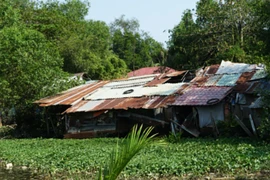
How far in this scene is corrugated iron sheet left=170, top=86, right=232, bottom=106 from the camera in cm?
1725

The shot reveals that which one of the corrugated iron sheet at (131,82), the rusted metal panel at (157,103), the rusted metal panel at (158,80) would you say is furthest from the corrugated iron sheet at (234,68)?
the corrugated iron sheet at (131,82)

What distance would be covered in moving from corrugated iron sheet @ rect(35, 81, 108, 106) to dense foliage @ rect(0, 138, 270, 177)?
517 centimetres

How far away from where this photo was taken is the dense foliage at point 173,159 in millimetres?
10156

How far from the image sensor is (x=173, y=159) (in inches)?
447

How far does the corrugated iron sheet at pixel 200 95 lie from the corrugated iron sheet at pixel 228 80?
474 millimetres

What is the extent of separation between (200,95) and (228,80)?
5.85ft

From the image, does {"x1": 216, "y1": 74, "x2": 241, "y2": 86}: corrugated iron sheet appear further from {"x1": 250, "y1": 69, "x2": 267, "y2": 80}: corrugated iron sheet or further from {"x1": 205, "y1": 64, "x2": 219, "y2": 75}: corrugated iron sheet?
{"x1": 205, "y1": 64, "x2": 219, "y2": 75}: corrugated iron sheet

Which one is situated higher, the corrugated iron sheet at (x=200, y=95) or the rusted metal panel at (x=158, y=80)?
the rusted metal panel at (x=158, y=80)

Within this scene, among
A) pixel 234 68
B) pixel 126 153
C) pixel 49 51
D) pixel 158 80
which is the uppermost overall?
pixel 49 51

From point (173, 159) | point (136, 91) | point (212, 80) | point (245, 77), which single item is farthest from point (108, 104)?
point (173, 159)

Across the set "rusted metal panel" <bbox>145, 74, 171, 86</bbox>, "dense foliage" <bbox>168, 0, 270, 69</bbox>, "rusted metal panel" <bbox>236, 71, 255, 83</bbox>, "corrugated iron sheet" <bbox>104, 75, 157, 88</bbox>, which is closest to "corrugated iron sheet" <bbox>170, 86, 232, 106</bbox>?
"rusted metal panel" <bbox>236, 71, 255, 83</bbox>

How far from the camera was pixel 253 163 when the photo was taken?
10.3 meters

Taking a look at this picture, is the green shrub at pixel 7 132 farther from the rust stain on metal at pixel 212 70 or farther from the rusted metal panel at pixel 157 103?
the rust stain on metal at pixel 212 70

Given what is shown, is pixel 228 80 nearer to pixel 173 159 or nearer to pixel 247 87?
pixel 247 87
